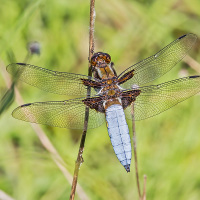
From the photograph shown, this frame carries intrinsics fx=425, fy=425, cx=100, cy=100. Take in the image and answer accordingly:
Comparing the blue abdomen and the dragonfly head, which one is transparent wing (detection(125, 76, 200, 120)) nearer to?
the blue abdomen

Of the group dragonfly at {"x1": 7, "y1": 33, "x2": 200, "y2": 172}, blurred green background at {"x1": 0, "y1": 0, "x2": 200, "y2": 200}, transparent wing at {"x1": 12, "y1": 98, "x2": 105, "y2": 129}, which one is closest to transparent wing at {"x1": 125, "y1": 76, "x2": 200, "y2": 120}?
dragonfly at {"x1": 7, "y1": 33, "x2": 200, "y2": 172}

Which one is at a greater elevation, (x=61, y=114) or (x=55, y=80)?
(x=55, y=80)

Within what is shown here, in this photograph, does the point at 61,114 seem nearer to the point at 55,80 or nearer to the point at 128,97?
the point at 55,80

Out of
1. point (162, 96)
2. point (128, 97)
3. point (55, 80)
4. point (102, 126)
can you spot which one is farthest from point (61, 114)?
point (102, 126)

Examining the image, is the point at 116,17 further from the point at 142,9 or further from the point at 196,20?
the point at 196,20

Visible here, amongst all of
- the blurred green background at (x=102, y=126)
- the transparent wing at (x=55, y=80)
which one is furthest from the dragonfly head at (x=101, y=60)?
the blurred green background at (x=102, y=126)

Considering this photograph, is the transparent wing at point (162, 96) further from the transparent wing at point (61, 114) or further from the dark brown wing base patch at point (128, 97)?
the transparent wing at point (61, 114)

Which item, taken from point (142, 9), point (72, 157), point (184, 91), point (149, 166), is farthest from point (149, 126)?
point (142, 9)
